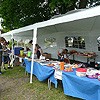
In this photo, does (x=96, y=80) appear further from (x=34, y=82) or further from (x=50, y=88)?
(x=34, y=82)

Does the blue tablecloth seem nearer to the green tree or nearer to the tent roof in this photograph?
the tent roof

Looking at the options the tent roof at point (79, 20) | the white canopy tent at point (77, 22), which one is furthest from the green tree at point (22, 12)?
the tent roof at point (79, 20)

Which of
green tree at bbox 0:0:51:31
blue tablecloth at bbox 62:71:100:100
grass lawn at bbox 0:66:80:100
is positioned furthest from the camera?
green tree at bbox 0:0:51:31

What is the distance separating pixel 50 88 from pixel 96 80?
2.21m

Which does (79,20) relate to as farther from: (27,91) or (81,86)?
(81,86)

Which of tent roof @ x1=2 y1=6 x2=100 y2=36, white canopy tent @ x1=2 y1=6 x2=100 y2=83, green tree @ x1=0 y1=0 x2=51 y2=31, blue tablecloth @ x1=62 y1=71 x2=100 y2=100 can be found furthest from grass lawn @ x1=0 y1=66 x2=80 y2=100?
green tree @ x1=0 y1=0 x2=51 y2=31

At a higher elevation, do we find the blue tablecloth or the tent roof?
the tent roof

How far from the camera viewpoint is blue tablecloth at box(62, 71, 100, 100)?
344 cm

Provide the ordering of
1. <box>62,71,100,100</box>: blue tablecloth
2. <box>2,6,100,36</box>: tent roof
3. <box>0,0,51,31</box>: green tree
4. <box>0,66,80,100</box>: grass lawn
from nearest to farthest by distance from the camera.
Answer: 1. <box>62,71,100,100</box>: blue tablecloth
2. <box>2,6,100,36</box>: tent roof
3. <box>0,66,80,100</box>: grass lawn
4. <box>0,0,51,31</box>: green tree

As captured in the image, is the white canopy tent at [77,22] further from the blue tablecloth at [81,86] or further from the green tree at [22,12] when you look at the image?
the green tree at [22,12]

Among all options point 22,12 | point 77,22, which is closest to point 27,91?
point 77,22

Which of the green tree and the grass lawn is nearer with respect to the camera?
the grass lawn

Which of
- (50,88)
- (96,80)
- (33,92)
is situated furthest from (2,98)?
(96,80)

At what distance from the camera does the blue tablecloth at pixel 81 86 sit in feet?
11.3
